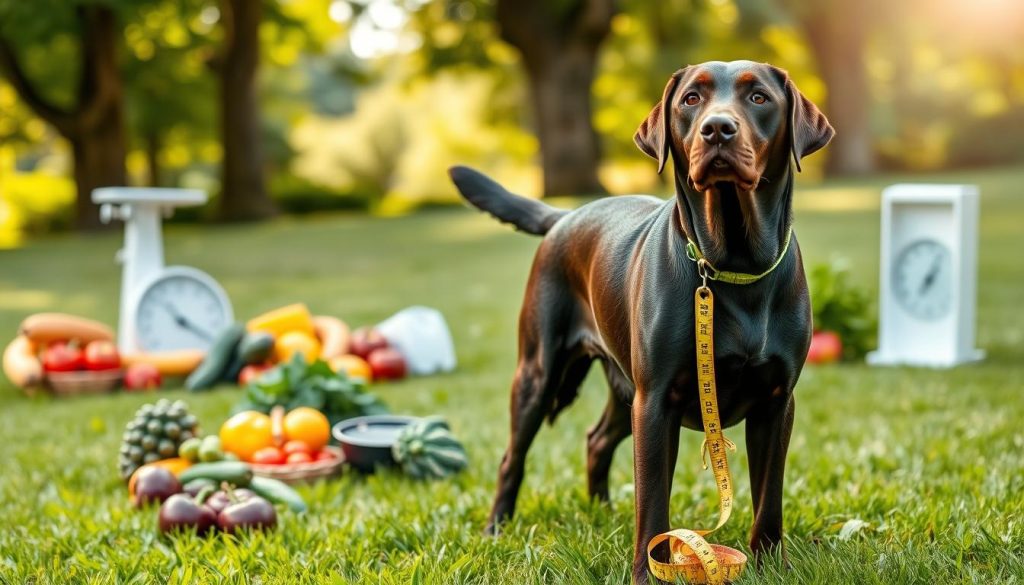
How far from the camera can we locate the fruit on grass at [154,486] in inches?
193

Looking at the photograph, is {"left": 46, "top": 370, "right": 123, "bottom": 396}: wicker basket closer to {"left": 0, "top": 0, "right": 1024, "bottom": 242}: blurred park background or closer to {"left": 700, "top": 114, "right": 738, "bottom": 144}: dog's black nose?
{"left": 700, "top": 114, "right": 738, "bottom": 144}: dog's black nose

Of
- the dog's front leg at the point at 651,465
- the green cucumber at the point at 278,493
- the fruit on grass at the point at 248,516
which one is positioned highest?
the dog's front leg at the point at 651,465

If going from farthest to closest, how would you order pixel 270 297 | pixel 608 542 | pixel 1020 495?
pixel 270 297, pixel 1020 495, pixel 608 542

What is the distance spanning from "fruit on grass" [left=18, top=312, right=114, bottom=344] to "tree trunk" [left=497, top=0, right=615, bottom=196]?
16.7 m

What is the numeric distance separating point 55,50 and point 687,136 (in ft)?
90.4

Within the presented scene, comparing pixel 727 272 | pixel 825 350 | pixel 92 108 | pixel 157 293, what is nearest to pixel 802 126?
pixel 727 272

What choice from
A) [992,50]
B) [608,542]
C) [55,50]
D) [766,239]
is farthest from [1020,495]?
[992,50]

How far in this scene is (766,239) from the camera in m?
3.06

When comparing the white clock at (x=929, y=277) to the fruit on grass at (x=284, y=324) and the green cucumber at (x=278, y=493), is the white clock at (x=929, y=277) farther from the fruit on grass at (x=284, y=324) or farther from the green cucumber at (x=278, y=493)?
the green cucumber at (x=278, y=493)

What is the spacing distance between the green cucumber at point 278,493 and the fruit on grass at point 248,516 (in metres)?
0.30

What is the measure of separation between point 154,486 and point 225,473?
330mm

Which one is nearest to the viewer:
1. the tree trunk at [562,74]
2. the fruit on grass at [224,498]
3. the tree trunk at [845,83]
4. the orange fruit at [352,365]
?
the fruit on grass at [224,498]

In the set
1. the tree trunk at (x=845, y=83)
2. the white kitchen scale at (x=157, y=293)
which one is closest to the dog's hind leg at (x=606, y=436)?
the white kitchen scale at (x=157, y=293)

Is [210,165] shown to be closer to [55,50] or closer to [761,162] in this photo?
[55,50]
